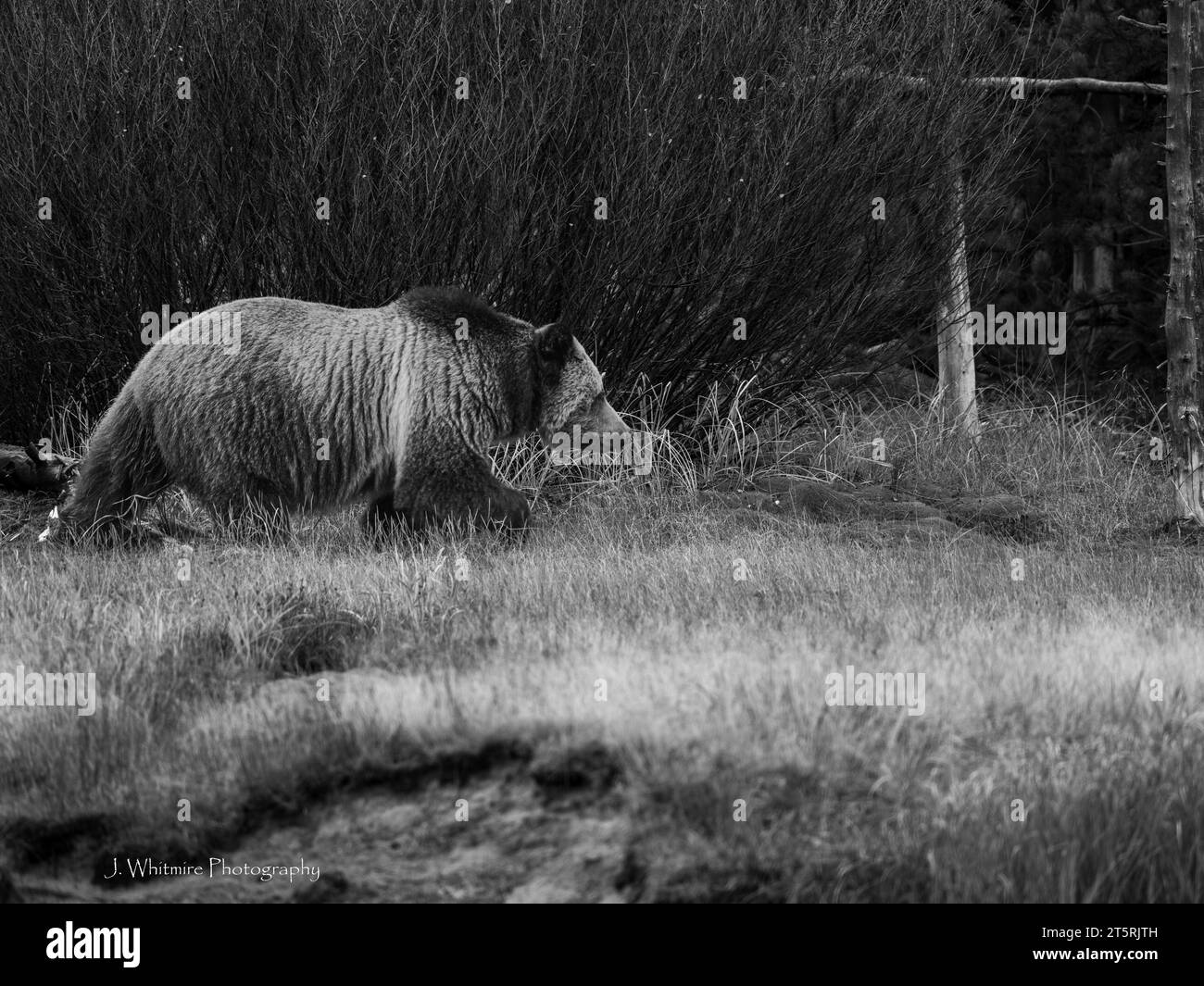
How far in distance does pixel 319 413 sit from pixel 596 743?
4.16 metres

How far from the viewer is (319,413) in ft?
25.8

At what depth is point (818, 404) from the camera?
1194 centimetres

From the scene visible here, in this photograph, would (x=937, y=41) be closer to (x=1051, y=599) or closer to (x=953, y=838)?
(x=1051, y=599)

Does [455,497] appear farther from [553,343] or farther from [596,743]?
[596,743]

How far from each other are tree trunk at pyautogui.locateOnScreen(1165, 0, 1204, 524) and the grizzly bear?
3788mm

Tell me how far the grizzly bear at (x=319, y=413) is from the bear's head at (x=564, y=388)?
5cm

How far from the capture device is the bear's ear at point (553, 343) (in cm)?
816

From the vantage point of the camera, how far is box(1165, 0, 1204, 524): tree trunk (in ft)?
29.0
